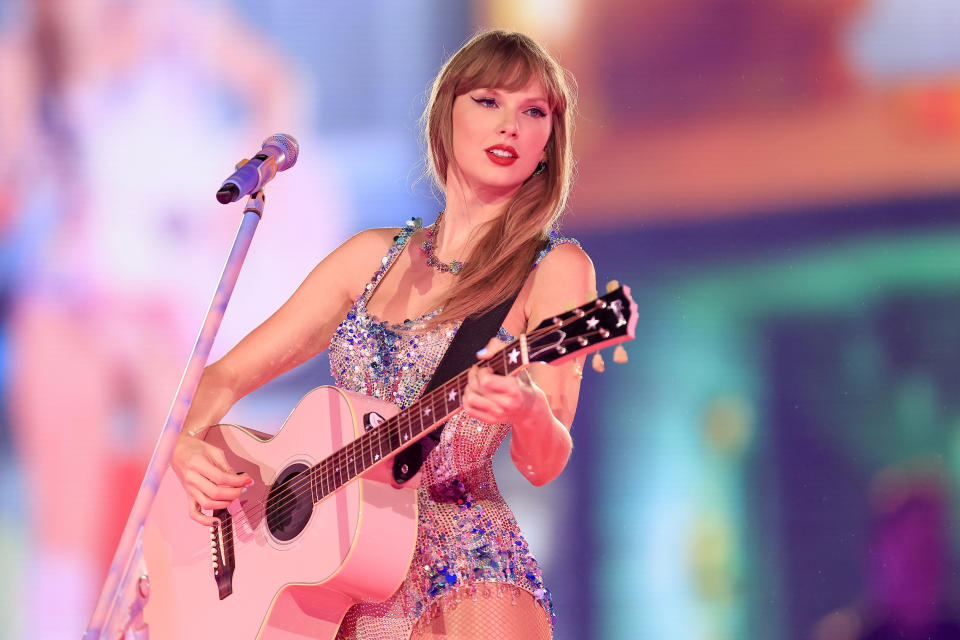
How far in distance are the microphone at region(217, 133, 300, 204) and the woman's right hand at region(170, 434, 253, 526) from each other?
744mm

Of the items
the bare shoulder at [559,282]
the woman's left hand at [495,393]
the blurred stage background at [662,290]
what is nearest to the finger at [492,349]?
the woman's left hand at [495,393]

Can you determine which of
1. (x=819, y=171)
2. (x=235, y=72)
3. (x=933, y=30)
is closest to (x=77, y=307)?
(x=235, y=72)

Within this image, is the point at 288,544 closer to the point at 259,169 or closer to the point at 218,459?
the point at 218,459

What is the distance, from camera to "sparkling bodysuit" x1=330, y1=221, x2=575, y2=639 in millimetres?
2162

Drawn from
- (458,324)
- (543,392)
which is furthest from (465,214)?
(543,392)

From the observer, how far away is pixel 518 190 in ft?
8.49

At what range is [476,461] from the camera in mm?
2312

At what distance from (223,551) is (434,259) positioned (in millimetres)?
877

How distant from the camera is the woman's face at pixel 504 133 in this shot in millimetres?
2480

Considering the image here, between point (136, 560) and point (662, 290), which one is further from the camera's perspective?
point (662, 290)

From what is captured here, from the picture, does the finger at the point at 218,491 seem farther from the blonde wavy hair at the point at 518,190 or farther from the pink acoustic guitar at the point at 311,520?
the blonde wavy hair at the point at 518,190

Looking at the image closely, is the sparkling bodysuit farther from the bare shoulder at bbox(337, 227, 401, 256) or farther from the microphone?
the microphone

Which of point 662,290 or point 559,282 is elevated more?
point 662,290

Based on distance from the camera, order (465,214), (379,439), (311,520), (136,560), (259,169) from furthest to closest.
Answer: (465,214), (311,520), (379,439), (259,169), (136,560)
